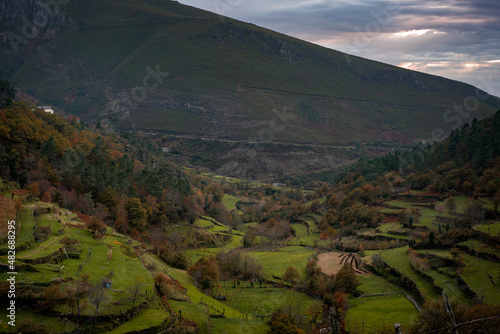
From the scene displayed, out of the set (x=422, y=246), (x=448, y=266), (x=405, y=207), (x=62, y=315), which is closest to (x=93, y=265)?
(x=62, y=315)

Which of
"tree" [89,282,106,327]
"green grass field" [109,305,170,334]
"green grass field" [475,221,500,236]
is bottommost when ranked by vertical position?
"green grass field" [109,305,170,334]

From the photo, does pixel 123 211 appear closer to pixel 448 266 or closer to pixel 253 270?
pixel 253 270

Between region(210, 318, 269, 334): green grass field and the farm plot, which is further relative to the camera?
the farm plot

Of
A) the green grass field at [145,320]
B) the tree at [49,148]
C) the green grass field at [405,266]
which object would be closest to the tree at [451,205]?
the green grass field at [405,266]

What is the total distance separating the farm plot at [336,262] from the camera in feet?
187

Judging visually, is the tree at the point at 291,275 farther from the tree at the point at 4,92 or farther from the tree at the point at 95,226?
the tree at the point at 4,92

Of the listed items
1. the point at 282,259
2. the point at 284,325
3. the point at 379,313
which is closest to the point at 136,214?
the point at 282,259

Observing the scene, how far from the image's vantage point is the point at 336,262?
61.9 metres

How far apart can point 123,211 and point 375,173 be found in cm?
7210

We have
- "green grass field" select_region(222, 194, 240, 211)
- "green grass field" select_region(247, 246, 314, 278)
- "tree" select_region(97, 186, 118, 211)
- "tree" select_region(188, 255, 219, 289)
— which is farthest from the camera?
"green grass field" select_region(222, 194, 240, 211)

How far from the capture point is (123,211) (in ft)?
224

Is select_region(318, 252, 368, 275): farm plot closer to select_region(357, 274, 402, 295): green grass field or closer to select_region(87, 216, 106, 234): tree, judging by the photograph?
select_region(357, 274, 402, 295): green grass field

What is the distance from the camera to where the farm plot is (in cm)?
5691

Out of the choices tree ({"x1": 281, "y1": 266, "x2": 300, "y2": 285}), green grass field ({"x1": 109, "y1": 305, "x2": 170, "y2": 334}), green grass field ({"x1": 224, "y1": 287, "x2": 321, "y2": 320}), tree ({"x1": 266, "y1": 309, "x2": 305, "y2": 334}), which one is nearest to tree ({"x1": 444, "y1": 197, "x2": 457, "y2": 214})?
tree ({"x1": 281, "y1": 266, "x2": 300, "y2": 285})
